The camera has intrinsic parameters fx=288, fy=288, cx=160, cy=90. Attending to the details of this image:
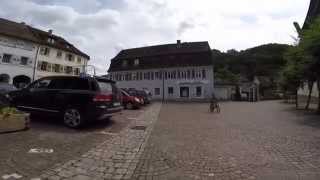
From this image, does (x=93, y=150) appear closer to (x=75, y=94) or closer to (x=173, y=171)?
(x=173, y=171)

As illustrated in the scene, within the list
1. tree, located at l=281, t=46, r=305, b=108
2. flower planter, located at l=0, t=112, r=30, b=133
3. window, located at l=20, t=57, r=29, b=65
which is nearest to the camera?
flower planter, located at l=0, t=112, r=30, b=133

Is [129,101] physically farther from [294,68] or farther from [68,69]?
[68,69]

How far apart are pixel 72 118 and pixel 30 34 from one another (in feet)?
133

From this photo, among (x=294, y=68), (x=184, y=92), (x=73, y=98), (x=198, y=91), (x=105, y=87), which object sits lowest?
(x=73, y=98)

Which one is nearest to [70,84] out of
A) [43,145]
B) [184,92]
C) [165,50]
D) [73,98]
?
[73,98]

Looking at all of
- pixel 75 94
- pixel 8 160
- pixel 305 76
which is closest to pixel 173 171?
pixel 8 160

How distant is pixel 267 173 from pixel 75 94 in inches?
290

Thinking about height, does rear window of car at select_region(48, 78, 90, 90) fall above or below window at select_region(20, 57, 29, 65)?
below

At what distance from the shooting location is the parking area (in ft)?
18.6

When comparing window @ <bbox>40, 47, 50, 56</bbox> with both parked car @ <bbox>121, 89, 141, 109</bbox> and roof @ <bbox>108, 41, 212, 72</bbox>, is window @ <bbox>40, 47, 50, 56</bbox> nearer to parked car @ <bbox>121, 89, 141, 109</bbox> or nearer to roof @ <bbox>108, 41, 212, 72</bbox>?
roof @ <bbox>108, 41, 212, 72</bbox>

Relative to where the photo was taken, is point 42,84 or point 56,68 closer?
point 42,84

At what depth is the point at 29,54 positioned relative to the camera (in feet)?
145

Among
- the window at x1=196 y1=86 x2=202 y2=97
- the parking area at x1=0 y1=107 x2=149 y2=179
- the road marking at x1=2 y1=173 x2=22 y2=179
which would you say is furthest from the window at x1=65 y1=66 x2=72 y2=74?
the road marking at x1=2 y1=173 x2=22 y2=179

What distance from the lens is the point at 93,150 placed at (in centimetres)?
729
